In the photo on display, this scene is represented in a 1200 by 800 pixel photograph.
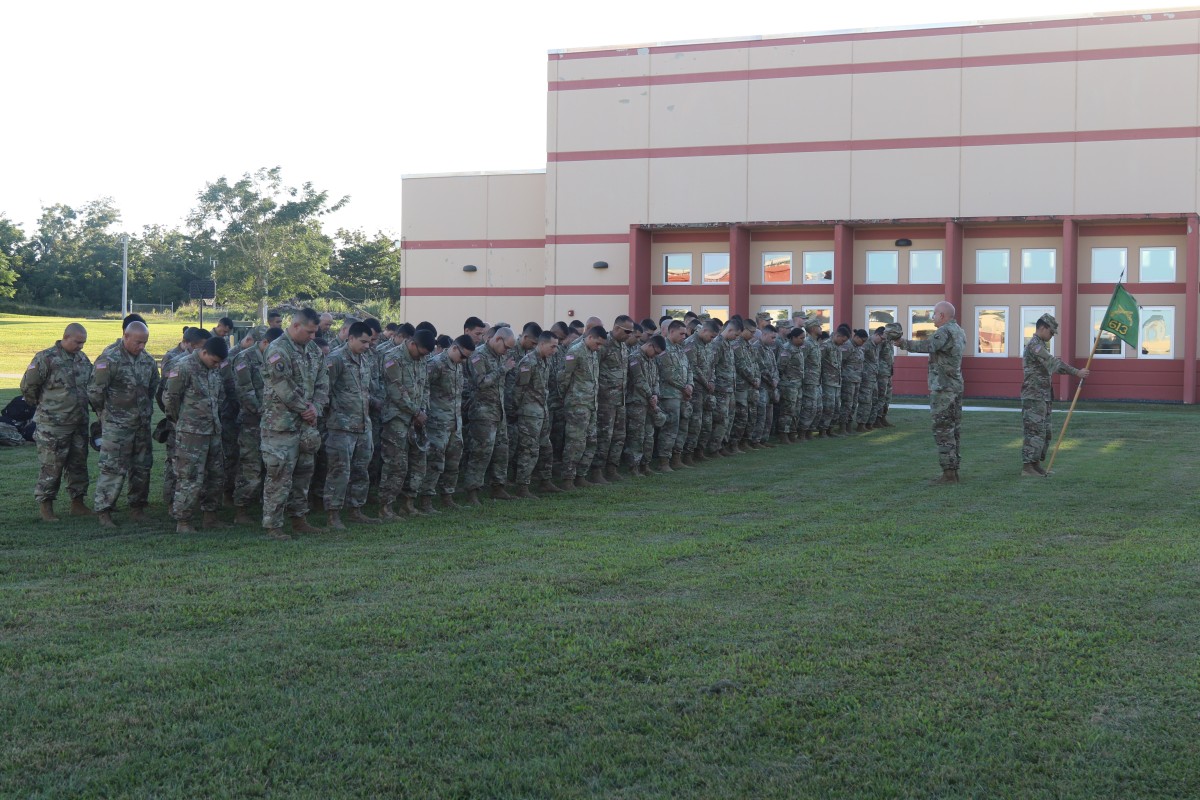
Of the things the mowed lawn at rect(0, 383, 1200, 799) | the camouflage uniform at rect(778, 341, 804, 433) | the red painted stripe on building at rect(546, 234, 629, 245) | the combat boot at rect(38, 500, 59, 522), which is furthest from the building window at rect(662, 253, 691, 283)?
the combat boot at rect(38, 500, 59, 522)

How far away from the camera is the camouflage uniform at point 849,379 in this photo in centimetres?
2186

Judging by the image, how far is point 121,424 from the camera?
1045cm

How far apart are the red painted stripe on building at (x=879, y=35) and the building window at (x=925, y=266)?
6.12 metres

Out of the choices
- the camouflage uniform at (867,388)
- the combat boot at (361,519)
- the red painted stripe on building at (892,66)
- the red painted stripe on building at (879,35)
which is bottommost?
the combat boot at (361,519)

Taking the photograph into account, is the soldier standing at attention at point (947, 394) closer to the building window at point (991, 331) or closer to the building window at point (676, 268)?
the building window at point (991, 331)

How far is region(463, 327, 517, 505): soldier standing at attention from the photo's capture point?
11.9m

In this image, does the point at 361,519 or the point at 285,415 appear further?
the point at 361,519

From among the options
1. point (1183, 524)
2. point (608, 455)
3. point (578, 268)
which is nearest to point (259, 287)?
point (578, 268)

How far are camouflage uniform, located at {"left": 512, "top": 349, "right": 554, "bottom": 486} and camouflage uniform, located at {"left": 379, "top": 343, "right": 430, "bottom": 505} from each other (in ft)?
5.89

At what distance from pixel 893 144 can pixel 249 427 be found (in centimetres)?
2633

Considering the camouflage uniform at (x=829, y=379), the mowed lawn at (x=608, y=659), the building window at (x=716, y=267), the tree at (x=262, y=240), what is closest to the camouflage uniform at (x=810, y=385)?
the camouflage uniform at (x=829, y=379)

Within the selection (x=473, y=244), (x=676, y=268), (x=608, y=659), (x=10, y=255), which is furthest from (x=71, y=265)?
(x=608, y=659)

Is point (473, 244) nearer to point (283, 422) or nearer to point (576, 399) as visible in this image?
point (576, 399)

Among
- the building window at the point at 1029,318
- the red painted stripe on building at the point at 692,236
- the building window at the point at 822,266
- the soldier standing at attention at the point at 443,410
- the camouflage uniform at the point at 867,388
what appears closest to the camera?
the soldier standing at attention at the point at 443,410
